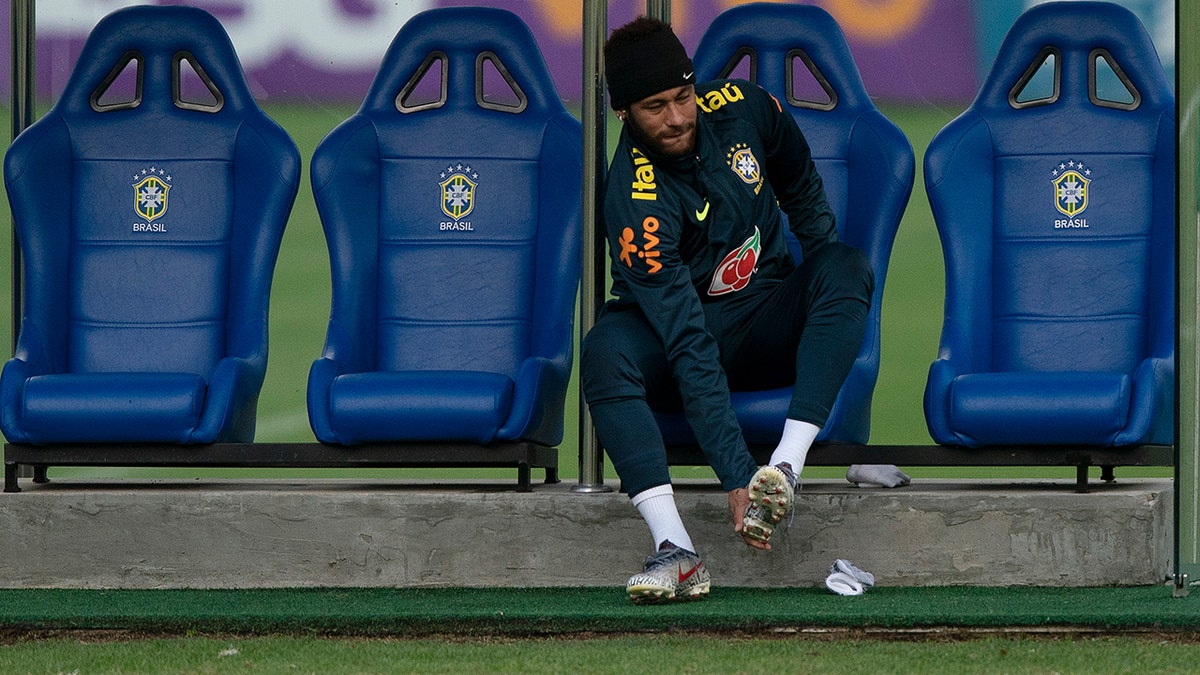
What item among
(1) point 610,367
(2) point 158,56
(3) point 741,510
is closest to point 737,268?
(1) point 610,367

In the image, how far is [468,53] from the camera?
13.4ft

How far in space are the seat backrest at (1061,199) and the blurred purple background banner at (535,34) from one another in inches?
19.3

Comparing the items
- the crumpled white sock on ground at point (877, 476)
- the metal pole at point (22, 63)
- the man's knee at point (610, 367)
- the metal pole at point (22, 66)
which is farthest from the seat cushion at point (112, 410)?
the crumpled white sock on ground at point (877, 476)

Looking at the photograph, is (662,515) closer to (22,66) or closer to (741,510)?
(741,510)

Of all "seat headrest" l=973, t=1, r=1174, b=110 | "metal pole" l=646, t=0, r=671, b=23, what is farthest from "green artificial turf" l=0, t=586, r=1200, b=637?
"metal pole" l=646, t=0, r=671, b=23

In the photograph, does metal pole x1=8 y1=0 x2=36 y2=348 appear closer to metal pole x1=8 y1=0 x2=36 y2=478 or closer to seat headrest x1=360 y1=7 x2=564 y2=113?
metal pole x1=8 y1=0 x2=36 y2=478

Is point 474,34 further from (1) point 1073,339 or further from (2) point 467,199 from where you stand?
(1) point 1073,339

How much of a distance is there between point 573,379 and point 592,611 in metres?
1.96

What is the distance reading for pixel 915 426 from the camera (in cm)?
409

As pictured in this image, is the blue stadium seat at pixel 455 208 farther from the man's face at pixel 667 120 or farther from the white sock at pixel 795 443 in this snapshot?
the white sock at pixel 795 443

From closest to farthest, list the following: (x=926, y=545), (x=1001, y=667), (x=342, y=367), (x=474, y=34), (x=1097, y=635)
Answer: (x=1001, y=667) < (x=1097, y=635) < (x=926, y=545) < (x=342, y=367) < (x=474, y=34)

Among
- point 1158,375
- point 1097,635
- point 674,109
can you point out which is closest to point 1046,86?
A: point 1158,375

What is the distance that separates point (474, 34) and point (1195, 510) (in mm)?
1952

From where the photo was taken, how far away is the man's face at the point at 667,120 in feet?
10.7
